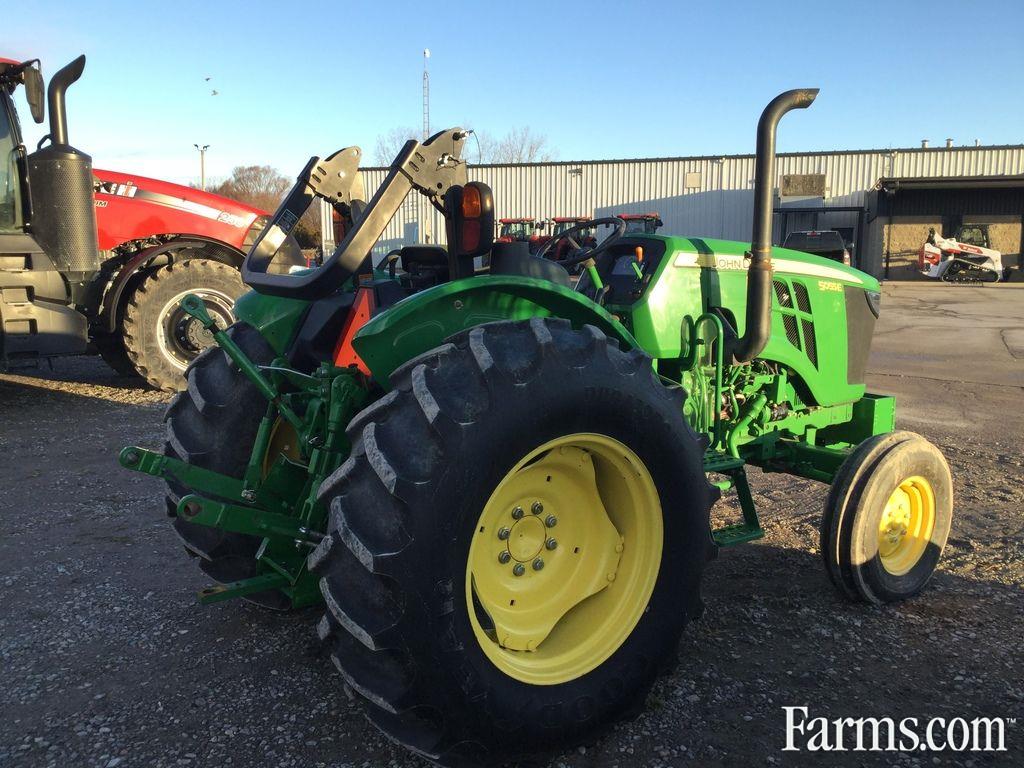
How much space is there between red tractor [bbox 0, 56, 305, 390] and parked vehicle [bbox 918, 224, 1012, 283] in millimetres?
24235

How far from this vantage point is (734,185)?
28.9 meters

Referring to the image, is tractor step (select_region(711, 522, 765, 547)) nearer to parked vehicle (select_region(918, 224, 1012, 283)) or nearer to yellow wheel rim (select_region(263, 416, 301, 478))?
yellow wheel rim (select_region(263, 416, 301, 478))

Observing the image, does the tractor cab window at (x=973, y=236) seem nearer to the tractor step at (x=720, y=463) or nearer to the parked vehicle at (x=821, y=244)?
the parked vehicle at (x=821, y=244)

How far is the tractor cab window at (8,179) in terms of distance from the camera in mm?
6887

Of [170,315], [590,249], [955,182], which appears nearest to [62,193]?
[170,315]

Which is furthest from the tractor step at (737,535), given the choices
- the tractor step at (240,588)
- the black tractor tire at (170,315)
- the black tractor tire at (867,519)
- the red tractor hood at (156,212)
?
the red tractor hood at (156,212)

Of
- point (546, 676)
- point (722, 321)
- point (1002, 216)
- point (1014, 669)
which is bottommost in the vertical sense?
point (1014, 669)

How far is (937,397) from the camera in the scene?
318 inches

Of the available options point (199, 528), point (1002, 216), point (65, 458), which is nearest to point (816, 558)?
point (199, 528)

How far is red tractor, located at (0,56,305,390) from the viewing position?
680 centimetres

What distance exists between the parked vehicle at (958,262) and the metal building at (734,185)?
81.4 inches

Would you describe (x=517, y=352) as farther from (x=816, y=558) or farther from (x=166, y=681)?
(x=816, y=558)

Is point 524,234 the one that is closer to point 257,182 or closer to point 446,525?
point 446,525

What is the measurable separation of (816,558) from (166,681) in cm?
290
